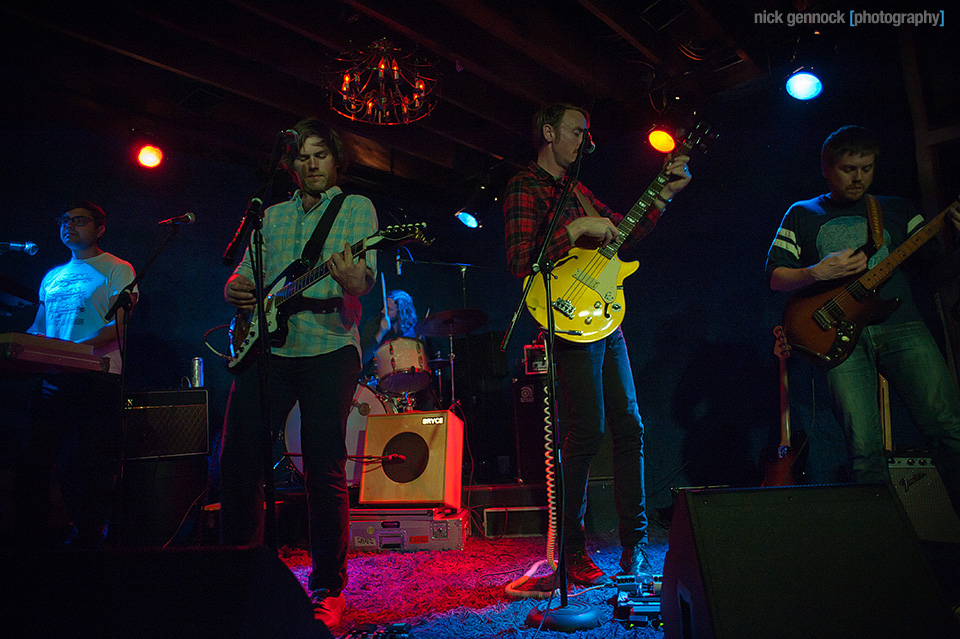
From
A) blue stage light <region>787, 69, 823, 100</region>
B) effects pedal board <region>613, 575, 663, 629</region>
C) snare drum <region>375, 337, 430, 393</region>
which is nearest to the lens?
effects pedal board <region>613, 575, 663, 629</region>

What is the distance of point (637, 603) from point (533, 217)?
1.80 meters

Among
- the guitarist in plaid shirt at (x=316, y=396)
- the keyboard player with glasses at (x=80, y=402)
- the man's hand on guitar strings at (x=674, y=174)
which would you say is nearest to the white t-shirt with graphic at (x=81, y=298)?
the keyboard player with glasses at (x=80, y=402)

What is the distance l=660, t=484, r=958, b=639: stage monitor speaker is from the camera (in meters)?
1.35

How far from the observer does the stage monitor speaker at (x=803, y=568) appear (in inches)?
53.1

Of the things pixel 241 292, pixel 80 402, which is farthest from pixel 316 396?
pixel 80 402

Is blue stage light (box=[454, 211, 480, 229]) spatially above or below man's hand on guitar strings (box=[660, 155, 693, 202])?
above

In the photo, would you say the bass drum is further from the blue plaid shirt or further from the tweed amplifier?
the blue plaid shirt

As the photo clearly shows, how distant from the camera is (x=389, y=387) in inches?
221

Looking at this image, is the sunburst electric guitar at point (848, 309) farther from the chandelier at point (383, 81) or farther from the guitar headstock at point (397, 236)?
the chandelier at point (383, 81)

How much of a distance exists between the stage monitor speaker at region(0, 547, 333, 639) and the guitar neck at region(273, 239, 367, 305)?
4.57 feet

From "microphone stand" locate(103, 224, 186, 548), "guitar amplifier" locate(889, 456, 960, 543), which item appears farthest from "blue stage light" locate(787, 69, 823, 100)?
"microphone stand" locate(103, 224, 186, 548)

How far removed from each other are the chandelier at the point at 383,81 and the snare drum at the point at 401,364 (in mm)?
2039

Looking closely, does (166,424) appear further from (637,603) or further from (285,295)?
(637,603)

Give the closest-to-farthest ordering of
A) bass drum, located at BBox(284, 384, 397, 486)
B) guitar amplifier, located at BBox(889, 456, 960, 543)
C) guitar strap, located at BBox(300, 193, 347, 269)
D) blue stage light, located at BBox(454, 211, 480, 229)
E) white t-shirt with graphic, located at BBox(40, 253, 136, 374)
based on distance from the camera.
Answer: guitar strap, located at BBox(300, 193, 347, 269) < guitar amplifier, located at BBox(889, 456, 960, 543) < white t-shirt with graphic, located at BBox(40, 253, 136, 374) < bass drum, located at BBox(284, 384, 397, 486) < blue stage light, located at BBox(454, 211, 480, 229)
